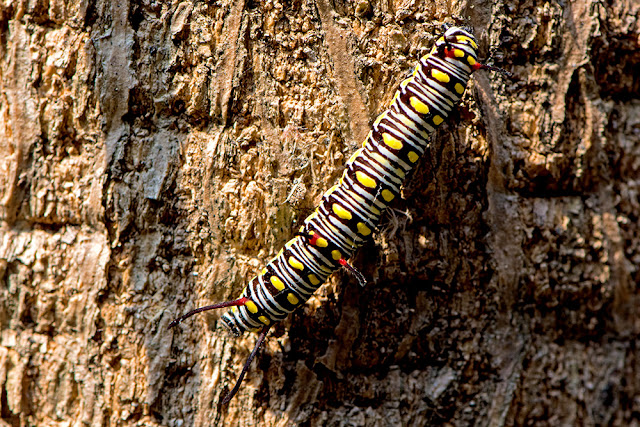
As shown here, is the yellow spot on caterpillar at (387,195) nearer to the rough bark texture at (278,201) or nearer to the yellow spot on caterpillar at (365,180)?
the yellow spot on caterpillar at (365,180)

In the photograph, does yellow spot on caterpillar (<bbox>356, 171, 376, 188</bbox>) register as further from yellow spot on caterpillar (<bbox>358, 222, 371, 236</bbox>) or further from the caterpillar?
yellow spot on caterpillar (<bbox>358, 222, 371, 236</bbox>)

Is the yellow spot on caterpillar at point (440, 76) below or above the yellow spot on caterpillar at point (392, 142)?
above

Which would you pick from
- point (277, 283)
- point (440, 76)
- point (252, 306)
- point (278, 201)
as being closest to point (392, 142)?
point (440, 76)

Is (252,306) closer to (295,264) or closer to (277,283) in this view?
(277,283)

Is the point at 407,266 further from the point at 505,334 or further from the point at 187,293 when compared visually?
the point at 187,293

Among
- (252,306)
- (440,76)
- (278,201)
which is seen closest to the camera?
(440,76)

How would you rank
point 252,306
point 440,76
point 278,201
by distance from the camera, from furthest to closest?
point 278,201
point 252,306
point 440,76

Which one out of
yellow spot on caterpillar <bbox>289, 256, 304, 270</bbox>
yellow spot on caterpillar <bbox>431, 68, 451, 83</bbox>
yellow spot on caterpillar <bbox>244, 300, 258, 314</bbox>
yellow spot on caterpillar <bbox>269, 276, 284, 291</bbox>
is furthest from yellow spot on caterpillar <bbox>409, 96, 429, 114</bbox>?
yellow spot on caterpillar <bbox>244, 300, 258, 314</bbox>

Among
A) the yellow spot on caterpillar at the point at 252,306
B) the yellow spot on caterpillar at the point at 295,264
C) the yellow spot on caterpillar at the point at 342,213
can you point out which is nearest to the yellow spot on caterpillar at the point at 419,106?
the yellow spot on caterpillar at the point at 342,213
